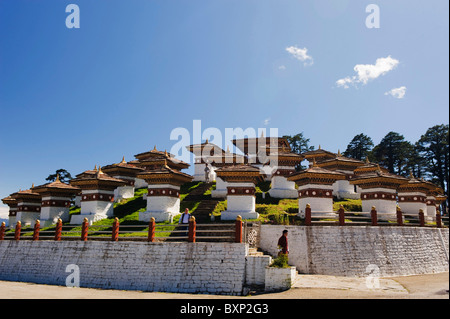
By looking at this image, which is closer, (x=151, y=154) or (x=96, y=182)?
(x=96, y=182)

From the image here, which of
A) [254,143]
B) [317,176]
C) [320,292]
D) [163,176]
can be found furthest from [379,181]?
[254,143]

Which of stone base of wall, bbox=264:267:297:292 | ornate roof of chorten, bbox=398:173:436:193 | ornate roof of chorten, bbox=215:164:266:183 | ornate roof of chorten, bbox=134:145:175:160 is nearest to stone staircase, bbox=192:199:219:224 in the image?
ornate roof of chorten, bbox=215:164:266:183

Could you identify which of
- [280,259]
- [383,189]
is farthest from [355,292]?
[383,189]

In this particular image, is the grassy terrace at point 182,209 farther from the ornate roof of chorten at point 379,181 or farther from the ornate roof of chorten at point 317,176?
the ornate roof of chorten at point 379,181

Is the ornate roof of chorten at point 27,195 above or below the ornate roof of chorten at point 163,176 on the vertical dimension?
below

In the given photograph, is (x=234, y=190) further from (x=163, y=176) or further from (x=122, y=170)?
(x=122, y=170)

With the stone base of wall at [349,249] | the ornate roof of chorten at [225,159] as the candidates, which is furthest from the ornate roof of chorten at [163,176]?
the ornate roof of chorten at [225,159]

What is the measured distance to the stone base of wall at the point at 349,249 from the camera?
1847cm

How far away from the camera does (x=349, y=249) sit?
19094 millimetres

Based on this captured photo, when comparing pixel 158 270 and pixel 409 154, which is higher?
pixel 409 154

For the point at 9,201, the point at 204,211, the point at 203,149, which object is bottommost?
the point at 204,211
